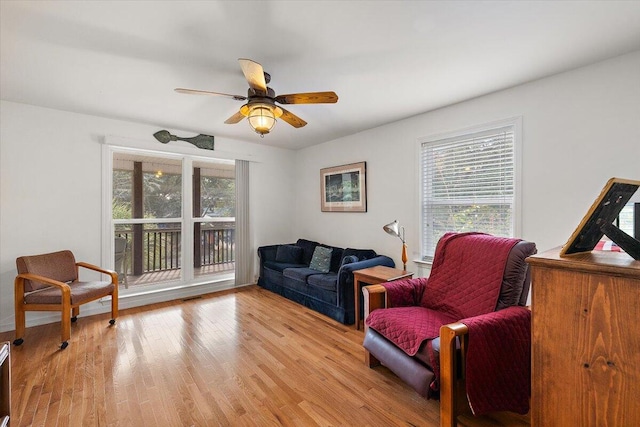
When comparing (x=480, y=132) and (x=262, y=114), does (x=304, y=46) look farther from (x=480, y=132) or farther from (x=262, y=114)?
(x=480, y=132)

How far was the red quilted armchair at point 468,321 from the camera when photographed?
1.60 m

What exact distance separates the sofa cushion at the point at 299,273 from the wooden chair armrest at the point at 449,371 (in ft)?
7.61

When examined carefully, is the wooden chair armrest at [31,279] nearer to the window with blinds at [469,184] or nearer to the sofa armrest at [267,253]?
the sofa armrest at [267,253]

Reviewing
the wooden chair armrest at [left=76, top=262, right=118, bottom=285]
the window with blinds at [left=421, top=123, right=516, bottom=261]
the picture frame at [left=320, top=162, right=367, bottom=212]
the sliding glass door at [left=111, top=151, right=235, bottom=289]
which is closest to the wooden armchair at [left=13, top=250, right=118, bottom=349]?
the wooden chair armrest at [left=76, top=262, right=118, bottom=285]

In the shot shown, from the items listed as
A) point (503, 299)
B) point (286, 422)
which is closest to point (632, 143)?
point (503, 299)

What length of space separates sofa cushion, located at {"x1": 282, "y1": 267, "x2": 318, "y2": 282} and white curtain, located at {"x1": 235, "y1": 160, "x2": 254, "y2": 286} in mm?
922

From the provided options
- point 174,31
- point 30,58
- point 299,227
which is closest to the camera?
point 174,31

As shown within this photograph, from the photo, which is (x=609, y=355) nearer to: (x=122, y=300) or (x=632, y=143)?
(x=632, y=143)

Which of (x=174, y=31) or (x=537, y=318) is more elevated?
(x=174, y=31)

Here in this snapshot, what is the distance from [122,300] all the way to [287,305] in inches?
86.1

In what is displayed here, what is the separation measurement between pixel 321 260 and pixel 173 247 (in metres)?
2.30

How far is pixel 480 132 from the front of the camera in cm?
289

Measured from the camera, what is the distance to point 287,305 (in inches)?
150

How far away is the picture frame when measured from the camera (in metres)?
4.08
